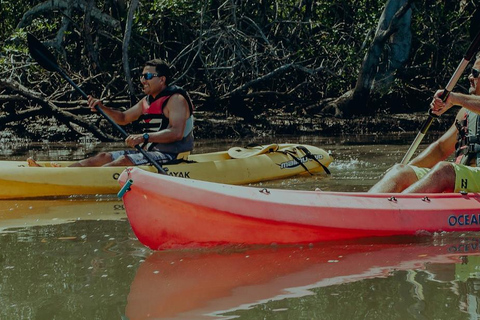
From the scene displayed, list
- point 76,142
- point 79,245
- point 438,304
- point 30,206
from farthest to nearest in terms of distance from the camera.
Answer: point 76,142 → point 30,206 → point 79,245 → point 438,304

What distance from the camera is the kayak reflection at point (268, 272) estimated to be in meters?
3.79

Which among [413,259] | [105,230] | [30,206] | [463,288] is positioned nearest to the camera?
[463,288]

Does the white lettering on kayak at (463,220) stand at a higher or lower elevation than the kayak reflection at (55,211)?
higher

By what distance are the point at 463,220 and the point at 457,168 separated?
0.32 meters

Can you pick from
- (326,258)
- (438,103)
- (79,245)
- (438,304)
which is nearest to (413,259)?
(326,258)

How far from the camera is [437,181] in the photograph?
5.07 m

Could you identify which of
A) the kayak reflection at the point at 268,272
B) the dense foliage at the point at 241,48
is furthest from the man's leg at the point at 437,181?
the dense foliage at the point at 241,48

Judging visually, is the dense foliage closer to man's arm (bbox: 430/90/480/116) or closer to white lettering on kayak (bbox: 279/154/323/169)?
white lettering on kayak (bbox: 279/154/323/169)

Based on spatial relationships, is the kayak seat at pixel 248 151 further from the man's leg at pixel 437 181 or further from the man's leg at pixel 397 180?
the man's leg at pixel 437 181

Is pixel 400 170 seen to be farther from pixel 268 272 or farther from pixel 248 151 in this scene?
pixel 248 151

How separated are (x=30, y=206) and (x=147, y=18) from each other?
19.8 ft

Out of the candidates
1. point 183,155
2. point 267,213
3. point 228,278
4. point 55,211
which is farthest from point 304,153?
point 228,278

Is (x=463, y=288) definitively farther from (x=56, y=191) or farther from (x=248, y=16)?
(x=248, y=16)

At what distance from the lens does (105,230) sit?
553 cm
